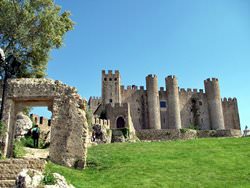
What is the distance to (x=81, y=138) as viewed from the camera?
13.1 metres

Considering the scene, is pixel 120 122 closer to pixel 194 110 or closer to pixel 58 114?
pixel 194 110

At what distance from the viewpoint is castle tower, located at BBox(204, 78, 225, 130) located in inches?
2335

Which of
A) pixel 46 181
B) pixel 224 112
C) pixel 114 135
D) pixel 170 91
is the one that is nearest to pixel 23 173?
pixel 46 181

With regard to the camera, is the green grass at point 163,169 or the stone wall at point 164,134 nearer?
the green grass at point 163,169

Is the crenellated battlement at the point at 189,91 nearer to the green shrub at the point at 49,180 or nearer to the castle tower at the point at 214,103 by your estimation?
the castle tower at the point at 214,103

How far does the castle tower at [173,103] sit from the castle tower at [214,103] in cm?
747

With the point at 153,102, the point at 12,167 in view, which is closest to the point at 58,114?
the point at 12,167

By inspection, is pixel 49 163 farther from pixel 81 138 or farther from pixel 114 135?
pixel 114 135

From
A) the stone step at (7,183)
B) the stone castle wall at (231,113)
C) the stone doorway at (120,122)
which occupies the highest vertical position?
the stone castle wall at (231,113)

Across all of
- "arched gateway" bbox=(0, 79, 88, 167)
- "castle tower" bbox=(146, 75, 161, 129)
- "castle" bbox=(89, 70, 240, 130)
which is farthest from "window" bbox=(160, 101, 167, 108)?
"arched gateway" bbox=(0, 79, 88, 167)

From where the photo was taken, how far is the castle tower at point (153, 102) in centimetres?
5469

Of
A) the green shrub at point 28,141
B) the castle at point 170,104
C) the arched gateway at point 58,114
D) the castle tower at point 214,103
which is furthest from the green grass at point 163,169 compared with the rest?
the castle tower at point 214,103

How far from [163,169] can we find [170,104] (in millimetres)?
45887

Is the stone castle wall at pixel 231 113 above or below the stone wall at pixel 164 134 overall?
above
